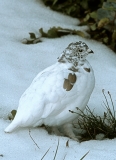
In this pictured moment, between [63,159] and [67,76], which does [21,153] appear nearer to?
[63,159]

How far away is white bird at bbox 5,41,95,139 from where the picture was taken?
3166 mm

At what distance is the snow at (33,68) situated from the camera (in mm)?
3084

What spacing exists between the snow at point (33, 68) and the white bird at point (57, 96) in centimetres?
13

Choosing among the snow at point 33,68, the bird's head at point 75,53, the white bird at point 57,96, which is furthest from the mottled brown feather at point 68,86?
the snow at point 33,68

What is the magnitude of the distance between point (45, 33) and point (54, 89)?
1.81 m

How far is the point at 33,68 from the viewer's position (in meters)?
4.43

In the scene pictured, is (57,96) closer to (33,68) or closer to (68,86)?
(68,86)

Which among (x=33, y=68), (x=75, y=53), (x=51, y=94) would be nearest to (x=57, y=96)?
(x=51, y=94)

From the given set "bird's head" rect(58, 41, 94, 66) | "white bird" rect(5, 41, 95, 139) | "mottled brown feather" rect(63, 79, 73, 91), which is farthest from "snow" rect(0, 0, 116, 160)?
"bird's head" rect(58, 41, 94, 66)

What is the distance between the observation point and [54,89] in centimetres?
319

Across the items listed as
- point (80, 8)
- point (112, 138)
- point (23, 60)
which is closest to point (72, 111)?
point (112, 138)

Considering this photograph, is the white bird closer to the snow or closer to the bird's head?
the bird's head

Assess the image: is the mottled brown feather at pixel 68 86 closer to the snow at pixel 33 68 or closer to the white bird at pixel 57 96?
the white bird at pixel 57 96

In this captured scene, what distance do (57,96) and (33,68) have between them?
129 centimetres
